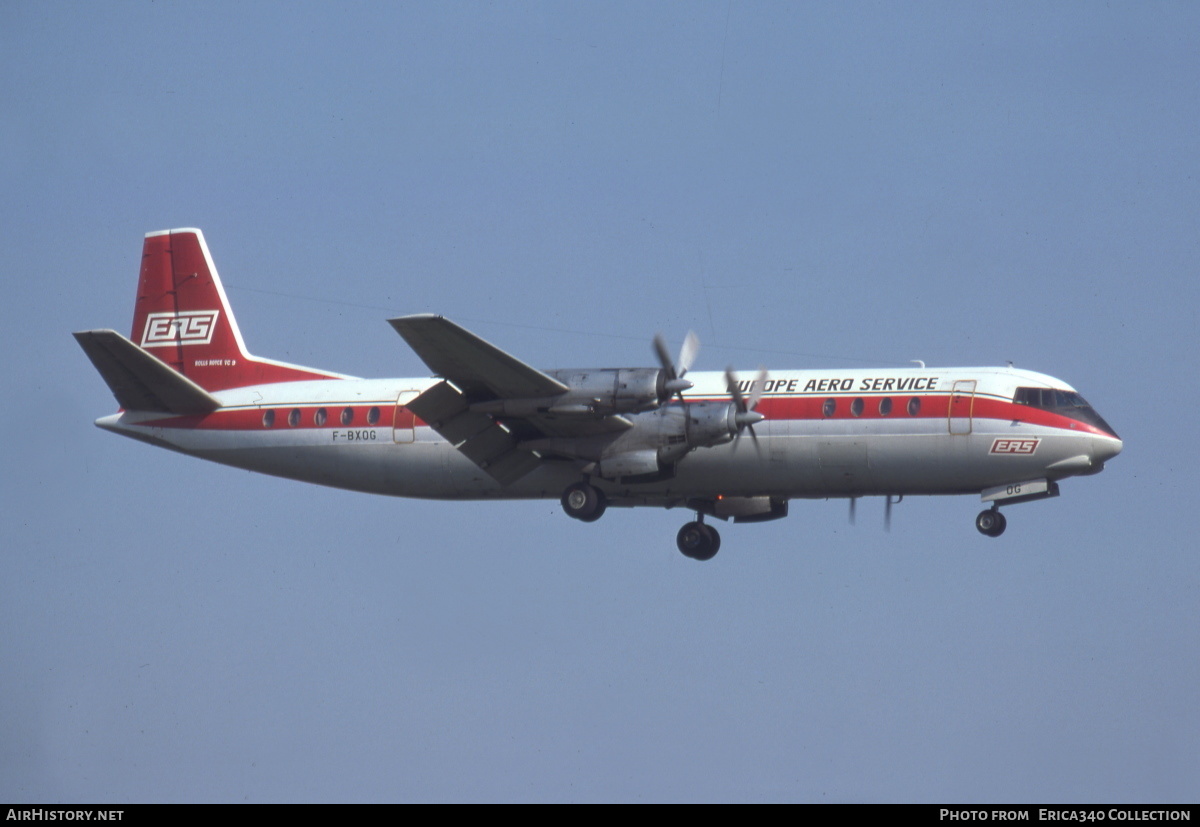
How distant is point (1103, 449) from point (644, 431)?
31.2ft

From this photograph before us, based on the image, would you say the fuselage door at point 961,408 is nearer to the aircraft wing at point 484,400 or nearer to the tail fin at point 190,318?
the aircraft wing at point 484,400

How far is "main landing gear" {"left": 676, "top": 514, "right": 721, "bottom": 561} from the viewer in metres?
38.5

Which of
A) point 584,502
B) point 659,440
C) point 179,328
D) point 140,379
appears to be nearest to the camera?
point 659,440

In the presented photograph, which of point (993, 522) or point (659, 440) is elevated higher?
point (659, 440)

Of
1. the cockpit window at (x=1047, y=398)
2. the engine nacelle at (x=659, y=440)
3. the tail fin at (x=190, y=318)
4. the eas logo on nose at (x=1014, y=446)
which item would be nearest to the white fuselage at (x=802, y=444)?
the eas logo on nose at (x=1014, y=446)

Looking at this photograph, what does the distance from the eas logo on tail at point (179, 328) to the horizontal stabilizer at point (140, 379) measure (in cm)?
176

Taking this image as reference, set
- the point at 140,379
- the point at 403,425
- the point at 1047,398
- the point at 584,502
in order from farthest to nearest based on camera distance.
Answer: the point at 140,379
the point at 403,425
the point at 584,502
the point at 1047,398

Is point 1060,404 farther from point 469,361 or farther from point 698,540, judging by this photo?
point 469,361

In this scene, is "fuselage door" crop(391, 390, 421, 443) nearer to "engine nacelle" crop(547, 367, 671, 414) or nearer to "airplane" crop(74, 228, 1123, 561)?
"airplane" crop(74, 228, 1123, 561)

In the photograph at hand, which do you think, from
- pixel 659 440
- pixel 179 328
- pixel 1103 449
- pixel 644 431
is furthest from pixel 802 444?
pixel 179 328

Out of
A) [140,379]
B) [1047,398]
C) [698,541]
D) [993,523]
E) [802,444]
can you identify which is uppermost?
[140,379]

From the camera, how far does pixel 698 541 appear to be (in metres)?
38.5
